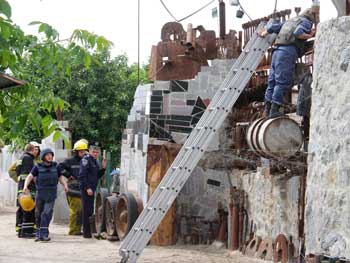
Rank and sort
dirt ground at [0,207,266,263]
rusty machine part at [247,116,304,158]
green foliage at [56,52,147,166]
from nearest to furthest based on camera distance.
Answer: rusty machine part at [247,116,304,158], dirt ground at [0,207,266,263], green foliage at [56,52,147,166]

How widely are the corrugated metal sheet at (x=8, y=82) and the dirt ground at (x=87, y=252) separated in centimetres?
472

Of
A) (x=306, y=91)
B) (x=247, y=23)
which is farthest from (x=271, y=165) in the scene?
(x=247, y=23)

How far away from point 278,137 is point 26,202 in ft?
18.3

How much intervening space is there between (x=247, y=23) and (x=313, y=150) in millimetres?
5380

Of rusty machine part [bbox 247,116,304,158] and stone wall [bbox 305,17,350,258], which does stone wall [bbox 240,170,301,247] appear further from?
stone wall [bbox 305,17,350,258]

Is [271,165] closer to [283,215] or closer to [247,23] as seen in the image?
[283,215]

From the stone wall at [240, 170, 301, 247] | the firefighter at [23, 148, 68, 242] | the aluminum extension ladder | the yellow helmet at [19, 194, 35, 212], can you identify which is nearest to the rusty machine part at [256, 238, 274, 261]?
the stone wall at [240, 170, 301, 247]

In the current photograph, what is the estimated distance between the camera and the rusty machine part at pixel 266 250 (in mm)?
9859

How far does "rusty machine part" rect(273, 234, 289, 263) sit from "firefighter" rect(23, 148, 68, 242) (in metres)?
4.47

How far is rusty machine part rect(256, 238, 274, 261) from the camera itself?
9.86 m

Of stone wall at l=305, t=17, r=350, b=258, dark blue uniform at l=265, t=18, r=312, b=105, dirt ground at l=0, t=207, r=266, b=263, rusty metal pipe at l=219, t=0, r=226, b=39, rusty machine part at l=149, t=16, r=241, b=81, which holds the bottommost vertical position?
dirt ground at l=0, t=207, r=266, b=263

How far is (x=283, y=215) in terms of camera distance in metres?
9.70

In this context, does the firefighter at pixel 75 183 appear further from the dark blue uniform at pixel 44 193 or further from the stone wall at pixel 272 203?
the stone wall at pixel 272 203

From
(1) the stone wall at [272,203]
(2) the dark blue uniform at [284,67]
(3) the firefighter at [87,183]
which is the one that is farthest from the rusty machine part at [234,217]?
(3) the firefighter at [87,183]
